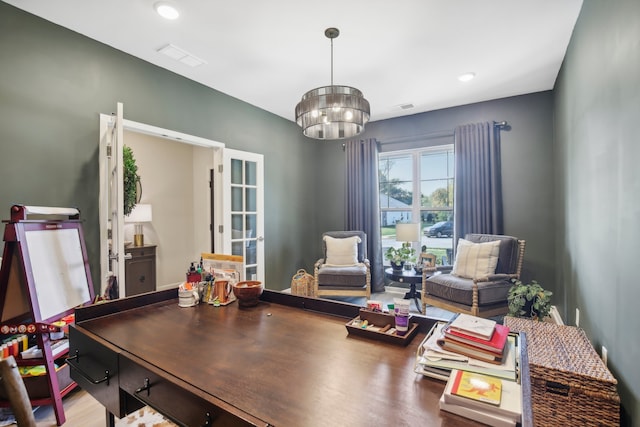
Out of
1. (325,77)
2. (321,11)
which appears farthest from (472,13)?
(325,77)

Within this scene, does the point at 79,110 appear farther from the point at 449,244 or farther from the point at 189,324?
the point at 449,244

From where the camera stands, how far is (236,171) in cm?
405

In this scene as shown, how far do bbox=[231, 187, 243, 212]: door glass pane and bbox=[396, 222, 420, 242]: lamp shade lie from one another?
2.17 metres

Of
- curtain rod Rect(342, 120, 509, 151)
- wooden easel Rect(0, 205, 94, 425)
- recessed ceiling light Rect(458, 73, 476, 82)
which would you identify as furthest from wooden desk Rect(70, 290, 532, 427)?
curtain rod Rect(342, 120, 509, 151)

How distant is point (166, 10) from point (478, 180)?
12.6 ft

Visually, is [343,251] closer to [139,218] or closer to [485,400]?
[139,218]

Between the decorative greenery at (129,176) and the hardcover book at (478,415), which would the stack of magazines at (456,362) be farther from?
the decorative greenery at (129,176)

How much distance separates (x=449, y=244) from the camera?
451cm

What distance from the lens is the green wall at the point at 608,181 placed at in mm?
1428

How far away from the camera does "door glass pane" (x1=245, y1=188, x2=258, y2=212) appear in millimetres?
4223

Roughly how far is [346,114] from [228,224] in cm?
229

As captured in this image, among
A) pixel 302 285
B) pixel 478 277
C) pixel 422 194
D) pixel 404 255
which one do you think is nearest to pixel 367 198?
pixel 422 194

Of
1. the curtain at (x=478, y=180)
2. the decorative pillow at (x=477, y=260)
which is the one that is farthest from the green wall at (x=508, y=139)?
the decorative pillow at (x=477, y=260)

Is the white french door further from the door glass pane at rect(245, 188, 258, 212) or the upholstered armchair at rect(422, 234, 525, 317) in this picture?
the upholstered armchair at rect(422, 234, 525, 317)
